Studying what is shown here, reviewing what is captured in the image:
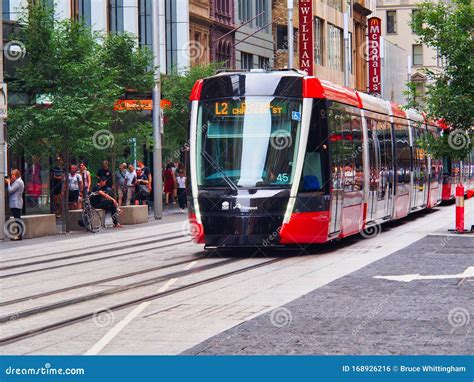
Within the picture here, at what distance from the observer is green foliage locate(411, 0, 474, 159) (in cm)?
2956

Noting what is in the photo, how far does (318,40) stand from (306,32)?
8.54 metres

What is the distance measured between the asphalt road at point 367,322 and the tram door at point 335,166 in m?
5.03

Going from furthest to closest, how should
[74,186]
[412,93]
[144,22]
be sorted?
[144,22] → [74,186] → [412,93]

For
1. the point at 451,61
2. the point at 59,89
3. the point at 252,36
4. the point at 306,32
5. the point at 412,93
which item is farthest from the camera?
the point at 306,32

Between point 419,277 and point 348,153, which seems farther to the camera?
point 348,153

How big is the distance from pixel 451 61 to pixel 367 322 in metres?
18.0

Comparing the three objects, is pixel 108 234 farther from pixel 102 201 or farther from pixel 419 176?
pixel 419 176

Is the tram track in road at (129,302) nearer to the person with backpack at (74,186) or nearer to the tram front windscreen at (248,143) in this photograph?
the tram front windscreen at (248,143)

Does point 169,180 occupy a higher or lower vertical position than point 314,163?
lower

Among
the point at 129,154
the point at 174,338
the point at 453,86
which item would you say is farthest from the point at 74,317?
the point at 129,154

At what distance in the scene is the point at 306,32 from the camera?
75062 mm

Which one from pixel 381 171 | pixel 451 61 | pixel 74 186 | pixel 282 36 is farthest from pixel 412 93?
pixel 282 36

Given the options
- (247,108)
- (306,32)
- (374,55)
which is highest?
(374,55)

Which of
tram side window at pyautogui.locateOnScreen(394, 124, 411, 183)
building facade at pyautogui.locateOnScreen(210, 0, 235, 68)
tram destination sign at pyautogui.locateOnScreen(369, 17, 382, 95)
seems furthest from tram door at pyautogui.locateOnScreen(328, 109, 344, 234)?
tram destination sign at pyautogui.locateOnScreen(369, 17, 382, 95)
